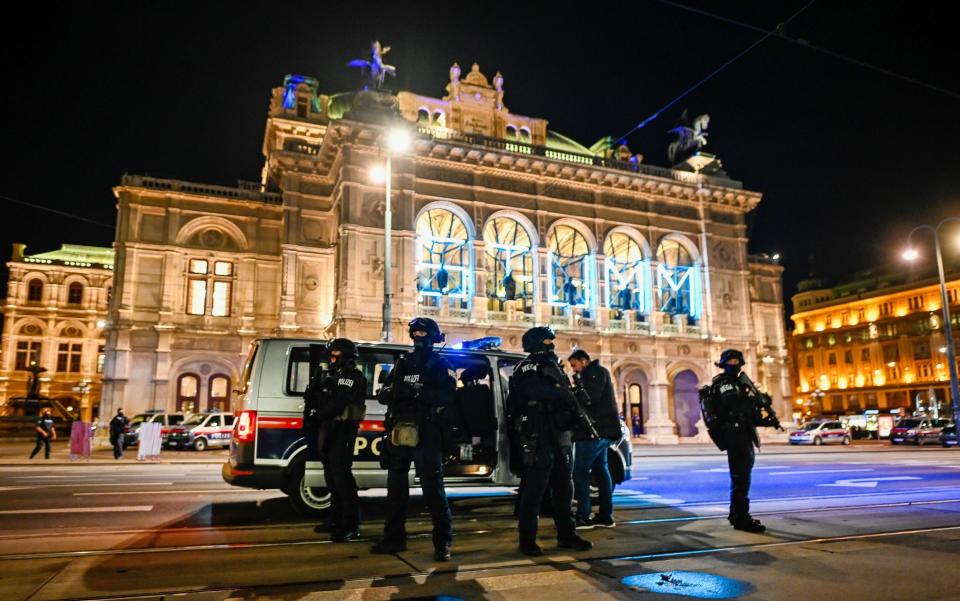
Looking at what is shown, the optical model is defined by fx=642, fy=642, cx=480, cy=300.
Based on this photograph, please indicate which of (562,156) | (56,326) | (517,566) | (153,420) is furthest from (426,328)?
(56,326)

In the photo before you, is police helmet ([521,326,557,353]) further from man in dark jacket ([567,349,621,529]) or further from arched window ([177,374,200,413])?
arched window ([177,374,200,413])

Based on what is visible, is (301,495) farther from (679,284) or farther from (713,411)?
(679,284)

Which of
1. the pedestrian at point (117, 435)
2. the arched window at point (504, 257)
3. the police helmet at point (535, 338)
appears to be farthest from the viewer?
the arched window at point (504, 257)

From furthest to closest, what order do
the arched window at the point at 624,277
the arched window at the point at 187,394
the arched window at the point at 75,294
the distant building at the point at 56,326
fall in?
the arched window at the point at 75,294 < the distant building at the point at 56,326 < the arched window at the point at 624,277 < the arched window at the point at 187,394

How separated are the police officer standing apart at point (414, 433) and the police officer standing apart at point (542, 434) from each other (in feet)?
2.23

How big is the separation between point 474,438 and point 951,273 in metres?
75.5

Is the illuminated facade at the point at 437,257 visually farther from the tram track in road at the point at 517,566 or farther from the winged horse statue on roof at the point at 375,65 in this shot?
the tram track in road at the point at 517,566

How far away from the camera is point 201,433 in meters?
25.4

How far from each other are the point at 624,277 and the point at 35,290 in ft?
166

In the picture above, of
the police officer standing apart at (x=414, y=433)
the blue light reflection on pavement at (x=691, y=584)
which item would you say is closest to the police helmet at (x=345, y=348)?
the police officer standing apart at (x=414, y=433)

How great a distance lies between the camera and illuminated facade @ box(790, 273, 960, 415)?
65.9 m

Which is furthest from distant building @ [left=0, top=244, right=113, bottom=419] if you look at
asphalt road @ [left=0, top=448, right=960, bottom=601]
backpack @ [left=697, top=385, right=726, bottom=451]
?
backpack @ [left=697, top=385, right=726, bottom=451]

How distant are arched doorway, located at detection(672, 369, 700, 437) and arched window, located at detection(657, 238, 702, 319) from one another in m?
3.95

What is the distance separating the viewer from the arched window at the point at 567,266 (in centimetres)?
3388
